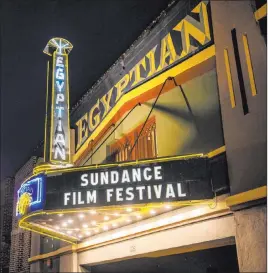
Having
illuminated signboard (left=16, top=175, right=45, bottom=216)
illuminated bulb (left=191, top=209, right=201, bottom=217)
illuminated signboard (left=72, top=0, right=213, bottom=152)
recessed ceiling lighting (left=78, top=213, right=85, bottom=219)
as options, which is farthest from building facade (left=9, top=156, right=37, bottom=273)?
illuminated bulb (left=191, top=209, right=201, bottom=217)

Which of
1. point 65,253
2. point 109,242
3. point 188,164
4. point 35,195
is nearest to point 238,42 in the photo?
point 188,164

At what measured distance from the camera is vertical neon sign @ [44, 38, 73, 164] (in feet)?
34.1

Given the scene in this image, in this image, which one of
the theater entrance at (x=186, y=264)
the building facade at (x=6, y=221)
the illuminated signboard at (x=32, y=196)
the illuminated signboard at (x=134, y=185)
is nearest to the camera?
the illuminated signboard at (x=134, y=185)

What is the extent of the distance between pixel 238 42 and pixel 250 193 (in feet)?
9.35

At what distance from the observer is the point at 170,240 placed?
27.2ft

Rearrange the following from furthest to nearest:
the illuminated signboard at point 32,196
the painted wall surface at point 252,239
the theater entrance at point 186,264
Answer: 1. the theater entrance at point 186,264
2. the illuminated signboard at point 32,196
3. the painted wall surface at point 252,239

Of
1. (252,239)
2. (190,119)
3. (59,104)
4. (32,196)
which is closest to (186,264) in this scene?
(190,119)

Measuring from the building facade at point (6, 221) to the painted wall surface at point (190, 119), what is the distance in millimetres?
13682

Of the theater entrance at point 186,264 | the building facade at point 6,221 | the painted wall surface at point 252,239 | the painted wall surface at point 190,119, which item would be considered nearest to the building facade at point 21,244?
the building facade at point 6,221

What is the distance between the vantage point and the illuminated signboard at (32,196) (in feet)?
26.7

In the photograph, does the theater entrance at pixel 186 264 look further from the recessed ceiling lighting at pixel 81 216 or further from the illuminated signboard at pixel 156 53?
the illuminated signboard at pixel 156 53

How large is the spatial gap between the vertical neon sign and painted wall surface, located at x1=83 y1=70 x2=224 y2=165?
2344mm

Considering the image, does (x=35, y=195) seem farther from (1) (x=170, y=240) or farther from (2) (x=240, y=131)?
(2) (x=240, y=131)

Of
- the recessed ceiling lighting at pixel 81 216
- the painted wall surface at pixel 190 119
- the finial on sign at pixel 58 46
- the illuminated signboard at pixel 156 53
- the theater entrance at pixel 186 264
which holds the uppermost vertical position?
the finial on sign at pixel 58 46
